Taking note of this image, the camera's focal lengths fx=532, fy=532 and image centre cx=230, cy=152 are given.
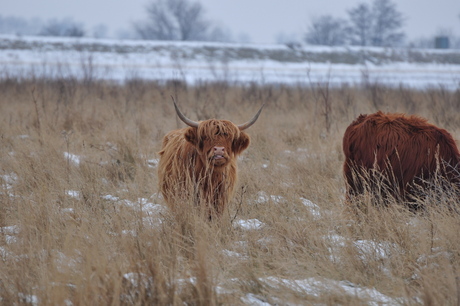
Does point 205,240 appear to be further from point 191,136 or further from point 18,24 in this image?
point 18,24

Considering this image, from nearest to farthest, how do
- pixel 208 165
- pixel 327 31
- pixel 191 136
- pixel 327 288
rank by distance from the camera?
pixel 327 288, pixel 208 165, pixel 191 136, pixel 327 31

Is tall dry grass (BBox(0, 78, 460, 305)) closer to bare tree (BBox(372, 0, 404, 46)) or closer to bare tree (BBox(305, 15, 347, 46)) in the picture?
bare tree (BBox(305, 15, 347, 46))

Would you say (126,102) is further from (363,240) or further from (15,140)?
(363,240)

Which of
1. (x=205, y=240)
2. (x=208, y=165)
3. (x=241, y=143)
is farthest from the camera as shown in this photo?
(x=241, y=143)

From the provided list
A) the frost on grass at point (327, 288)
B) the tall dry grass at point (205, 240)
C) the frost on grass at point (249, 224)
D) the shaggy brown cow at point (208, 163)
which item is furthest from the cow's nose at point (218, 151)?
the frost on grass at point (327, 288)

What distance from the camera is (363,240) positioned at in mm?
3852

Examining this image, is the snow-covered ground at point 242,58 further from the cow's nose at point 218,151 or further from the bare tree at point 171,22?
the bare tree at point 171,22

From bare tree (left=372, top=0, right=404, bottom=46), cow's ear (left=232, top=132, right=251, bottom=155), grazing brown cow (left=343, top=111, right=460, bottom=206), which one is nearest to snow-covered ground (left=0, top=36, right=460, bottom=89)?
cow's ear (left=232, top=132, right=251, bottom=155)

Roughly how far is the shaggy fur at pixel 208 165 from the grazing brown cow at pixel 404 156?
1.05m

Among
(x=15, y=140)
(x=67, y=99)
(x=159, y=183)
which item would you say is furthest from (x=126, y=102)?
(x=159, y=183)

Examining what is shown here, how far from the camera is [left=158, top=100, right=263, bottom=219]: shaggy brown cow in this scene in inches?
174

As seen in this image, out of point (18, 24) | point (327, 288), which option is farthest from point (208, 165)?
point (18, 24)

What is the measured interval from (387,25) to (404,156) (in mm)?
59343

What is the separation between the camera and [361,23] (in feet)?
198
